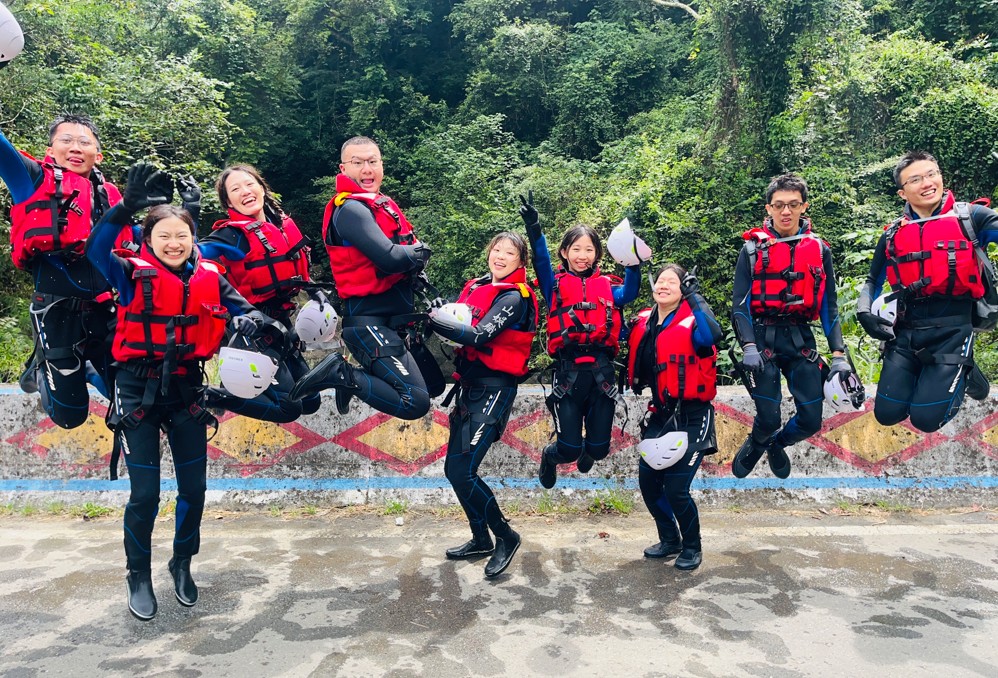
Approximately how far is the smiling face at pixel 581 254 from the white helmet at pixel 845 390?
5.75 ft

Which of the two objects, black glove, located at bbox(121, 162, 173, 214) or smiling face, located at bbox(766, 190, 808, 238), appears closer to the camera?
black glove, located at bbox(121, 162, 173, 214)

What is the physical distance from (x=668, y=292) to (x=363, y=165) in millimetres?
2046

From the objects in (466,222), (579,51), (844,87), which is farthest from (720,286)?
(579,51)

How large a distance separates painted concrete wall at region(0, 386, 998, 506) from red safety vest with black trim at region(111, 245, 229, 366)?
82.0 inches

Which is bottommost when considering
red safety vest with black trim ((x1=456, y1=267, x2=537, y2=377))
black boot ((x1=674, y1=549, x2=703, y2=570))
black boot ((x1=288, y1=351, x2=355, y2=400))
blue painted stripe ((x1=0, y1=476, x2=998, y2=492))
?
black boot ((x1=674, y1=549, x2=703, y2=570))

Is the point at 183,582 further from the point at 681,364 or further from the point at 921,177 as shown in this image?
the point at 921,177

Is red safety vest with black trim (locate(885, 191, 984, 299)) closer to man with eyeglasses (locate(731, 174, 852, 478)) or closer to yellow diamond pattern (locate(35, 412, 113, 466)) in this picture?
man with eyeglasses (locate(731, 174, 852, 478))

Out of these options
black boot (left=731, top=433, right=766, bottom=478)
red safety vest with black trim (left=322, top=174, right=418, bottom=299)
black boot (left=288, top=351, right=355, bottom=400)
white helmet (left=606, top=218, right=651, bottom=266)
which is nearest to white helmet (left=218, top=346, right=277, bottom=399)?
black boot (left=288, top=351, right=355, bottom=400)

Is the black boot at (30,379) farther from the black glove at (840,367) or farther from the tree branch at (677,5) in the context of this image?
the tree branch at (677,5)

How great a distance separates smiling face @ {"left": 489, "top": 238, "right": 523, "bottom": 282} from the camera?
15.2ft

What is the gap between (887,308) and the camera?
179 inches

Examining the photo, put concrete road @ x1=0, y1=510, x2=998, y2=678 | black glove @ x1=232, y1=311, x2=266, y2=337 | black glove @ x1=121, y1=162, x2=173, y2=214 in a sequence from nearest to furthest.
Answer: concrete road @ x1=0, y1=510, x2=998, y2=678 < black glove @ x1=121, y1=162, x2=173, y2=214 < black glove @ x1=232, y1=311, x2=266, y2=337

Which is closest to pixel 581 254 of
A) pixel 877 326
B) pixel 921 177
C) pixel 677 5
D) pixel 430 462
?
pixel 877 326

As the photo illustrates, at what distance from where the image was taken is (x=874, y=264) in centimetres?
475
